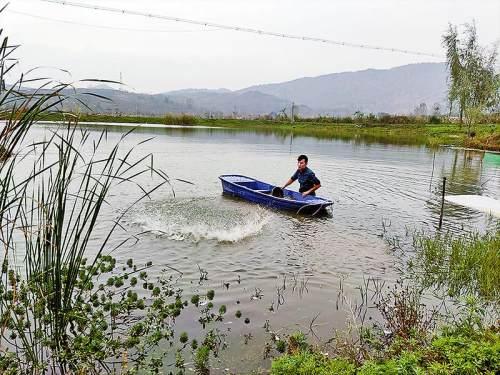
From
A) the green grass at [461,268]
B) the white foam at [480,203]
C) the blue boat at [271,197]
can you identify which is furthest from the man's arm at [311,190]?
the white foam at [480,203]

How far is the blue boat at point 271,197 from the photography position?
45.1ft

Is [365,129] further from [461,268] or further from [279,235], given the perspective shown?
[461,268]

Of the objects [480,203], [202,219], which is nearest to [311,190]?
[202,219]

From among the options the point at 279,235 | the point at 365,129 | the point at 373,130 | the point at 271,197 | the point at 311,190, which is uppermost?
the point at 365,129

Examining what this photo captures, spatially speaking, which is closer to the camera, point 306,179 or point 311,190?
point 311,190

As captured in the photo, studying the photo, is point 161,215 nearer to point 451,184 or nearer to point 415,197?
point 415,197

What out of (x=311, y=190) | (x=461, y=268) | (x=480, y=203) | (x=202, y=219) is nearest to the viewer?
(x=461, y=268)

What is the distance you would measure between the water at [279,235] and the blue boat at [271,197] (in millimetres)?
342

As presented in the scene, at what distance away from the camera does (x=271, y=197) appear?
14.4 metres

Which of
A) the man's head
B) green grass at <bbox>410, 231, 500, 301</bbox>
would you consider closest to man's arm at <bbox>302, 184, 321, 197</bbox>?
the man's head

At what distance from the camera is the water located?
744 centimetres

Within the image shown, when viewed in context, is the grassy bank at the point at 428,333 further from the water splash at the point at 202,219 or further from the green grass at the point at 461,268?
the water splash at the point at 202,219

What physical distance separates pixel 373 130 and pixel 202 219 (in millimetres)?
53842

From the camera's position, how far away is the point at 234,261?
9.64 m
